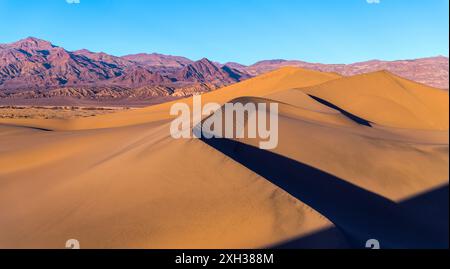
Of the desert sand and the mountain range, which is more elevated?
the mountain range

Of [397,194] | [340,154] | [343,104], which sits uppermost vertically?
[343,104]

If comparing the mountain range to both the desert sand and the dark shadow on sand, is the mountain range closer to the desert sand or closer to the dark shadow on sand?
the desert sand

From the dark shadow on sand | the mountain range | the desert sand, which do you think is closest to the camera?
the desert sand

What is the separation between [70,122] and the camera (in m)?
28.7

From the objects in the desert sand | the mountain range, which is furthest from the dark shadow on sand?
the mountain range

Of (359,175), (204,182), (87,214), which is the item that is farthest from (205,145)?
(359,175)

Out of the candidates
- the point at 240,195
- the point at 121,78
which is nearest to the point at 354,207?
the point at 240,195

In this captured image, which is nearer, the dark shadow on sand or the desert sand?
the desert sand

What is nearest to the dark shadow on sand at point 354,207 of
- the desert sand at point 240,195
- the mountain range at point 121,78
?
the desert sand at point 240,195

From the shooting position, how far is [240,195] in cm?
673

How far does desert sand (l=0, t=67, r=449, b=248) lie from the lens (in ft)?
19.8

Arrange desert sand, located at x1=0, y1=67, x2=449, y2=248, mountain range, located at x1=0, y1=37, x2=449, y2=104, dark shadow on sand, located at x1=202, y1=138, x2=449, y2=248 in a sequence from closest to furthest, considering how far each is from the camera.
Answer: desert sand, located at x1=0, y1=67, x2=449, y2=248 < dark shadow on sand, located at x1=202, y1=138, x2=449, y2=248 < mountain range, located at x1=0, y1=37, x2=449, y2=104
